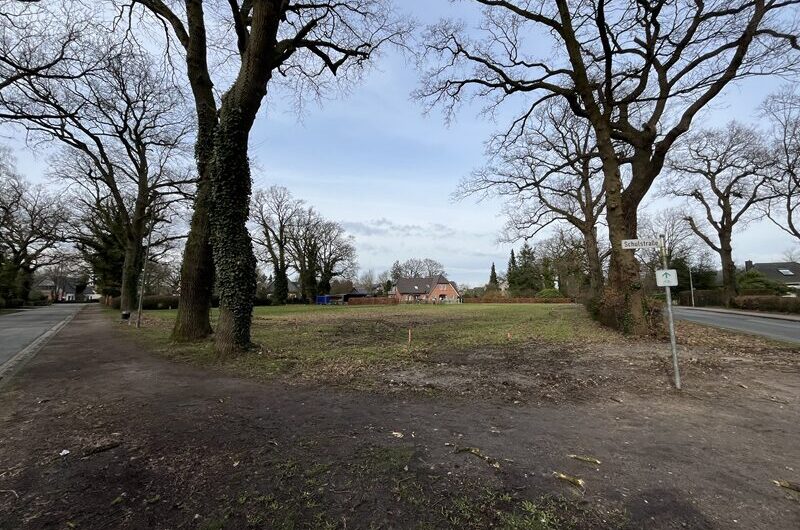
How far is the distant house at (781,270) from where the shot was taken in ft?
201

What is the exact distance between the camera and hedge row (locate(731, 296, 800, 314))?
26.2 metres

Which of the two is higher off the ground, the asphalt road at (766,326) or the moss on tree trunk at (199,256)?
the moss on tree trunk at (199,256)

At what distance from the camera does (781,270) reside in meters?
64.0

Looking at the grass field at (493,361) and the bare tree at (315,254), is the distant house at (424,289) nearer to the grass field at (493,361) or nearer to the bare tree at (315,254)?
the bare tree at (315,254)

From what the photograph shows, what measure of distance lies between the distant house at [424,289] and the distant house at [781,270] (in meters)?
51.5

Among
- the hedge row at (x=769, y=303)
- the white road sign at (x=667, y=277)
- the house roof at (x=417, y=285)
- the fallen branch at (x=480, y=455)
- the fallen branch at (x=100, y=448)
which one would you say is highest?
the house roof at (x=417, y=285)

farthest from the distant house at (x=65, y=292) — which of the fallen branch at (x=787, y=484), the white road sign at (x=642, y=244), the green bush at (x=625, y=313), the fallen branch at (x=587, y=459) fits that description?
the fallen branch at (x=787, y=484)

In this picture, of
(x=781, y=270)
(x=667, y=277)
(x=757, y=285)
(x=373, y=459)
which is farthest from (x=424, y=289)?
(x=373, y=459)

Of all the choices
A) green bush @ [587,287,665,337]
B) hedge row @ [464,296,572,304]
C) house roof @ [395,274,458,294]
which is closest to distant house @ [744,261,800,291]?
hedge row @ [464,296,572,304]

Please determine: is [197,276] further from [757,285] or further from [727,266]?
[757,285]

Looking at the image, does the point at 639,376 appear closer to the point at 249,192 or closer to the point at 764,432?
the point at 764,432

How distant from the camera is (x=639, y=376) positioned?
7480 millimetres

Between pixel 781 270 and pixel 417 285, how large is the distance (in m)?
63.5

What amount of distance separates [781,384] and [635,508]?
19.4 feet
